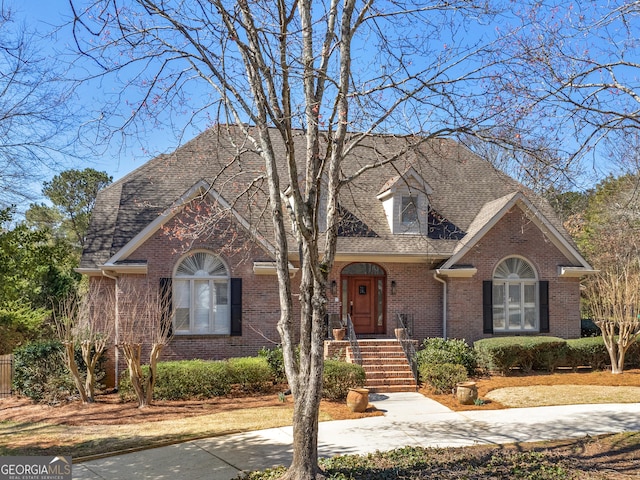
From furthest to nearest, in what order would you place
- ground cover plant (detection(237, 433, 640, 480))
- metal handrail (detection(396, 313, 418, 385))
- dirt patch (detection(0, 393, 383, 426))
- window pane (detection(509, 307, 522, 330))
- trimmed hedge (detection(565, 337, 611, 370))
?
window pane (detection(509, 307, 522, 330)) < trimmed hedge (detection(565, 337, 611, 370)) < metal handrail (detection(396, 313, 418, 385)) < dirt patch (detection(0, 393, 383, 426)) < ground cover plant (detection(237, 433, 640, 480))

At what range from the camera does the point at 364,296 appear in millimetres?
18984

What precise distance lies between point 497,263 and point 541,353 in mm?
3063

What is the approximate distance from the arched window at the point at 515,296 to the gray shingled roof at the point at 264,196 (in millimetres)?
1744

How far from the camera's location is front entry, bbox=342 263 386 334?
744 inches

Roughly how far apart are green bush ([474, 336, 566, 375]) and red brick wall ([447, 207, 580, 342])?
106 cm

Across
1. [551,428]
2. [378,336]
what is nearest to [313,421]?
[551,428]

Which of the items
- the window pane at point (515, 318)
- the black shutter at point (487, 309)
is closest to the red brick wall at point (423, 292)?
the black shutter at point (487, 309)

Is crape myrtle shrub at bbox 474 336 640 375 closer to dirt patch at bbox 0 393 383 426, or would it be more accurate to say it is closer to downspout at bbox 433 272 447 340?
downspout at bbox 433 272 447 340

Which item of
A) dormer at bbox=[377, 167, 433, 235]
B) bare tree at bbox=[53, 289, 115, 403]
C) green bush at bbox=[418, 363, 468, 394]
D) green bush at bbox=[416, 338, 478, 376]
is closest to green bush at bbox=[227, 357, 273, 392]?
bare tree at bbox=[53, 289, 115, 403]

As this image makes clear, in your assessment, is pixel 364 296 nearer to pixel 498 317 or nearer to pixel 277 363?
pixel 498 317

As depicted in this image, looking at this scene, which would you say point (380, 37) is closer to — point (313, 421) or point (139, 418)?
point (313, 421)

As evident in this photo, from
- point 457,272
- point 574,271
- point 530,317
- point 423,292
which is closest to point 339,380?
point 423,292

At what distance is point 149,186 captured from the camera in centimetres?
1855

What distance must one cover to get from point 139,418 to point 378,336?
28.2 feet
